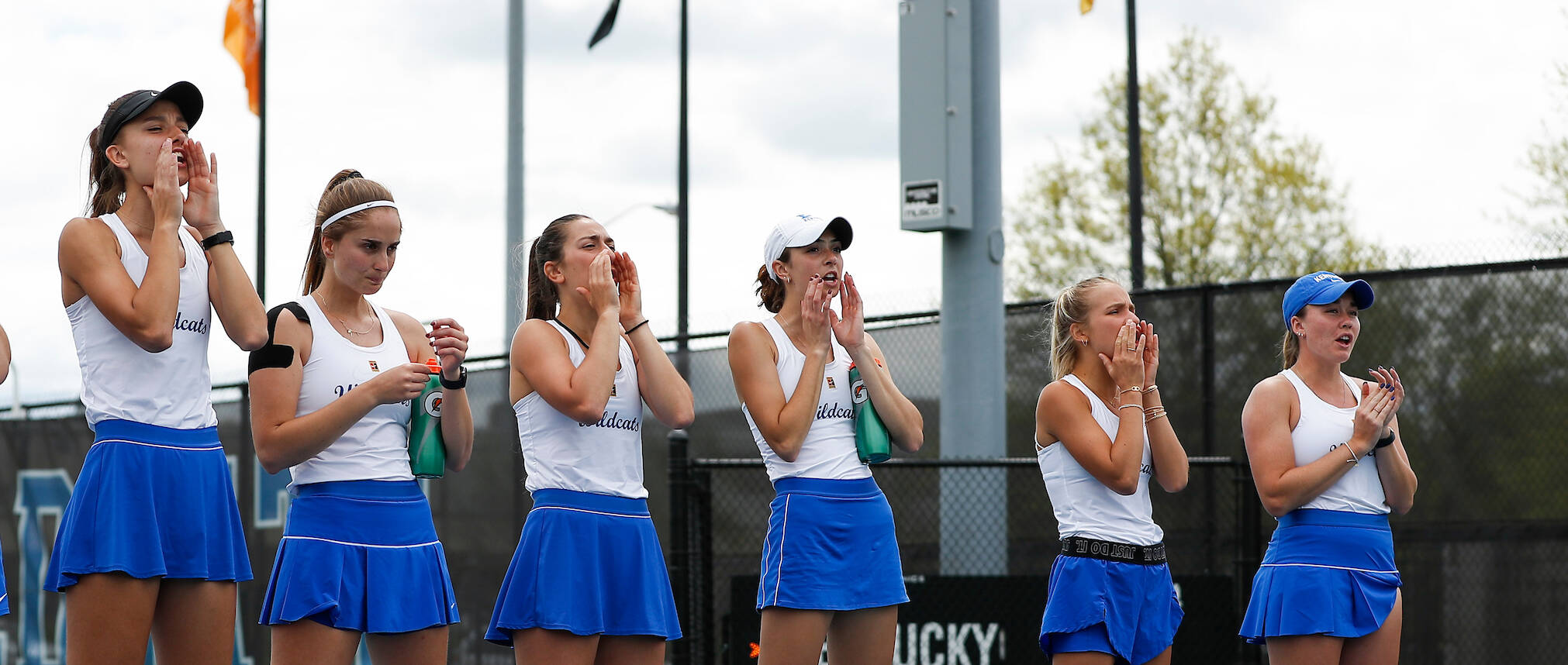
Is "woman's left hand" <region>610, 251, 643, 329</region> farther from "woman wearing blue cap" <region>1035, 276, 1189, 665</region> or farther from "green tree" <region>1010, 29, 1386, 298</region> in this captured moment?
"green tree" <region>1010, 29, 1386, 298</region>

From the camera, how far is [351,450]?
3.83m

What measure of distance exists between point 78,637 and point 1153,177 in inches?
826

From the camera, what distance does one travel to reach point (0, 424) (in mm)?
11656

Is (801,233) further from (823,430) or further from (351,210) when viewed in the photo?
(351,210)

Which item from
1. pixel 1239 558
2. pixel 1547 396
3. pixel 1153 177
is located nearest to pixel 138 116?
pixel 1239 558

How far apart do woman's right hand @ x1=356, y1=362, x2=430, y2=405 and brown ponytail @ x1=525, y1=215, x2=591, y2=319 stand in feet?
2.20

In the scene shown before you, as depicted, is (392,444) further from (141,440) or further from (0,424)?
(0,424)

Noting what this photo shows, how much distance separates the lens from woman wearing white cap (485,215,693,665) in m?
3.93

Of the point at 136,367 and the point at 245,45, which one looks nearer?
the point at 136,367

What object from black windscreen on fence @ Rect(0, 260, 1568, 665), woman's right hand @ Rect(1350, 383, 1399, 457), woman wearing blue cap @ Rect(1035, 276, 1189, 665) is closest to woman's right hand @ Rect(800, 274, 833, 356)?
woman wearing blue cap @ Rect(1035, 276, 1189, 665)

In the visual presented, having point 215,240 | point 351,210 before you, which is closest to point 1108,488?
point 351,210

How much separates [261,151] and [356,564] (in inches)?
507

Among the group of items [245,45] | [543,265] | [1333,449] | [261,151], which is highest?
[245,45]

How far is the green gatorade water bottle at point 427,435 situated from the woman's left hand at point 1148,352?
2.11 metres
